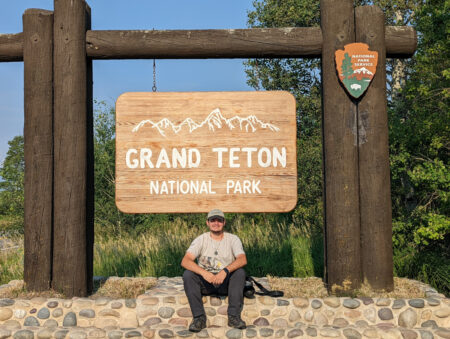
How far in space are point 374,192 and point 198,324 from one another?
97.9 inches

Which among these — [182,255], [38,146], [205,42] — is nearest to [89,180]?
[38,146]

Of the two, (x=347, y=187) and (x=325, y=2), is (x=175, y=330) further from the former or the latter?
(x=325, y=2)

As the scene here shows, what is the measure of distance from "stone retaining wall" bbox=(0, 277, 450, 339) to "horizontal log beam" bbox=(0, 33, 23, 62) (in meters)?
2.93

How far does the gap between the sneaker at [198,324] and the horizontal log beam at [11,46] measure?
379cm

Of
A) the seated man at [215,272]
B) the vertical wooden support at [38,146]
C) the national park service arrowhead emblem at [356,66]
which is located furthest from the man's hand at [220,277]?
the national park service arrowhead emblem at [356,66]

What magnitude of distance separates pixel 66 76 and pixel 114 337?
118 inches

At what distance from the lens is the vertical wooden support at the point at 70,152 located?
523cm

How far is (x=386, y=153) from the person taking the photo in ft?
17.2

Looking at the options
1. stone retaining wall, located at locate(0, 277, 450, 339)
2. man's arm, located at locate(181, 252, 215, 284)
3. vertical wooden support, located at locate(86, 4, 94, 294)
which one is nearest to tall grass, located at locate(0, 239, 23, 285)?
vertical wooden support, located at locate(86, 4, 94, 294)

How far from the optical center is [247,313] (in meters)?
4.79

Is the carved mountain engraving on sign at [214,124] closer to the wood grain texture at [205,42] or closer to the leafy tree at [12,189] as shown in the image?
the wood grain texture at [205,42]

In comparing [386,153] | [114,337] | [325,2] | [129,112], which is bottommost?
[114,337]

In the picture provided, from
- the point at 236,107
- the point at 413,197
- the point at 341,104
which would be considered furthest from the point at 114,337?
the point at 413,197

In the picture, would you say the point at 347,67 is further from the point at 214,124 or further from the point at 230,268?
the point at 230,268
